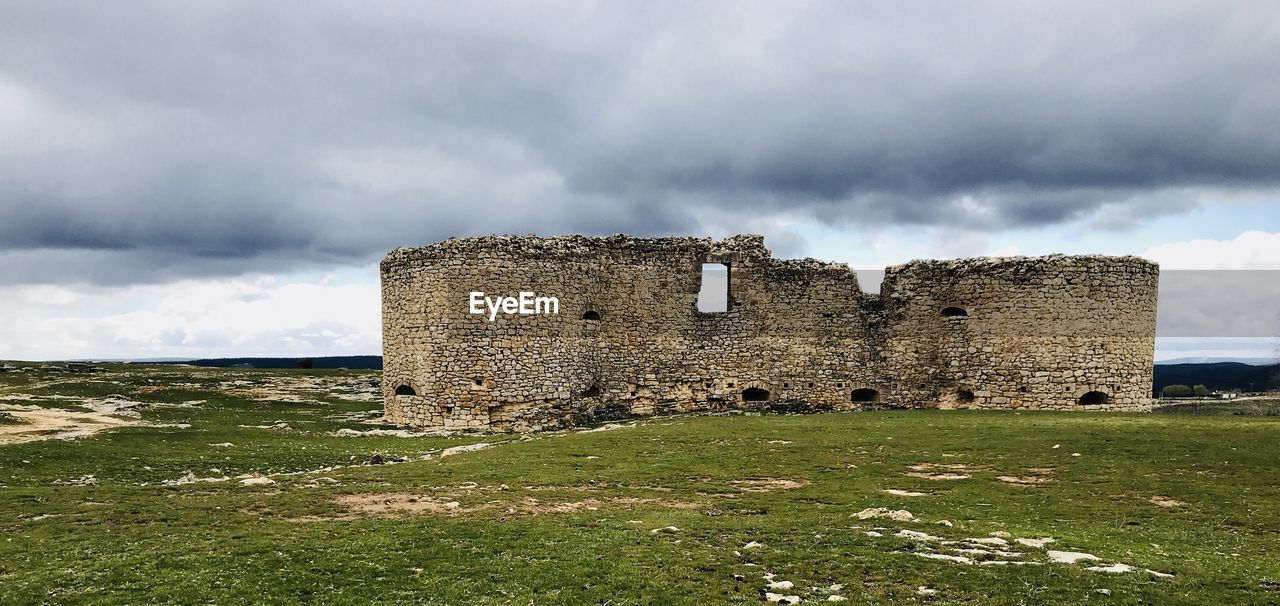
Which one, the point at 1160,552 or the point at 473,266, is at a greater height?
the point at 473,266

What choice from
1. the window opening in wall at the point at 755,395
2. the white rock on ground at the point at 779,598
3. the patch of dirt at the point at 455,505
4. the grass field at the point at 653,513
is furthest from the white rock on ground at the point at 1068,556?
the window opening in wall at the point at 755,395

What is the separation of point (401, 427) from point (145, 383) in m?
26.3

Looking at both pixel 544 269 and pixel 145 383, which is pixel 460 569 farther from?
pixel 145 383

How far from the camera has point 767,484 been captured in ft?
57.6

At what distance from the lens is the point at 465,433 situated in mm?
29438

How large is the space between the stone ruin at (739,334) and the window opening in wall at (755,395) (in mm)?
60

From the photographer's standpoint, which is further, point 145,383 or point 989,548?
point 145,383

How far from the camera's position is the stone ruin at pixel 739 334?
30.3 metres

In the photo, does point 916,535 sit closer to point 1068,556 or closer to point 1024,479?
point 1068,556

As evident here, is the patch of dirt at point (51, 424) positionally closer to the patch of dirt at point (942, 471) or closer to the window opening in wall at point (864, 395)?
the patch of dirt at point (942, 471)

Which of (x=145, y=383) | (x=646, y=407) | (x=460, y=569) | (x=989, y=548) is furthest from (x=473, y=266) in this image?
(x=145, y=383)

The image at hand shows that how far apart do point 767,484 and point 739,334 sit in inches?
674

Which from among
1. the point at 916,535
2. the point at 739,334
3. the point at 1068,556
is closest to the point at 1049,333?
the point at 739,334

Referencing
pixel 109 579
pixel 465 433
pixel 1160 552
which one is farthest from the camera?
pixel 465 433
